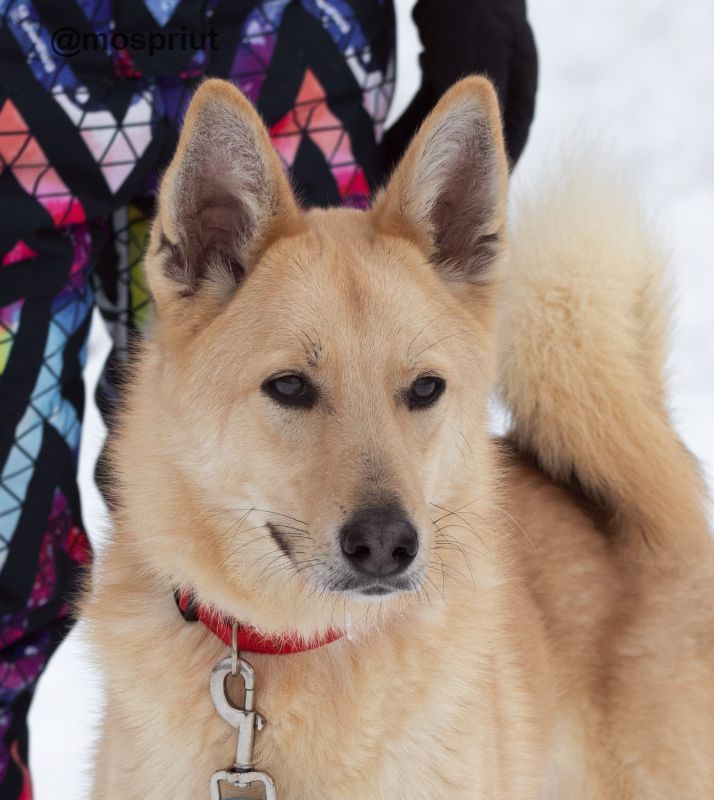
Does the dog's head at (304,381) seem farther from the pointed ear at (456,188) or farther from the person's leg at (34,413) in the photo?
the person's leg at (34,413)

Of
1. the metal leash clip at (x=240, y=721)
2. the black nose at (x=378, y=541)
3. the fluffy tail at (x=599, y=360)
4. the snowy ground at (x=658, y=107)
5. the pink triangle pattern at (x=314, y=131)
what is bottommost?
the metal leash clip at (x=240, y=721)

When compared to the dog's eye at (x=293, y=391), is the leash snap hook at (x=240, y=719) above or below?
below

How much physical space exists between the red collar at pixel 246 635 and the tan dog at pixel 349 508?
0.02 metres

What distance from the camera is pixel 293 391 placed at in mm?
1937

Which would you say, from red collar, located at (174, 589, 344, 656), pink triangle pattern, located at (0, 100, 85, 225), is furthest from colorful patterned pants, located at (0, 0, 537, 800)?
red collar, located at (174, 589, 344, 656)

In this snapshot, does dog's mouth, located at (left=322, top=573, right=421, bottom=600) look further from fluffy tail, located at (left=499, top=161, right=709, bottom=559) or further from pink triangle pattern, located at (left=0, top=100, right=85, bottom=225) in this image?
pink triangle pattern, located at (left=0, top=100, right=85, bottom=225)

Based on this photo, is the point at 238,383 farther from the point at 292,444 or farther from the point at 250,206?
the point at 250,206

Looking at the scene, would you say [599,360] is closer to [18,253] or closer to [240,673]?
[240,673]

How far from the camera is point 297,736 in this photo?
1.88 meters

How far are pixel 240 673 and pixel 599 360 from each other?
114cm

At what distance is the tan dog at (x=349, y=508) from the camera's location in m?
1.88

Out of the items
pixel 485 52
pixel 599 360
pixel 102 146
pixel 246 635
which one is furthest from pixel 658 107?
pixel 246 635

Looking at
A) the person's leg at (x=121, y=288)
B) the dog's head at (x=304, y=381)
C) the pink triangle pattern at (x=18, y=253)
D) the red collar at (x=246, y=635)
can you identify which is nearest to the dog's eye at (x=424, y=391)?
the dog's head at (x=304, y=381)

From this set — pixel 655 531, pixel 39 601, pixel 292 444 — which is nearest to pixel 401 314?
pixel 292 444
